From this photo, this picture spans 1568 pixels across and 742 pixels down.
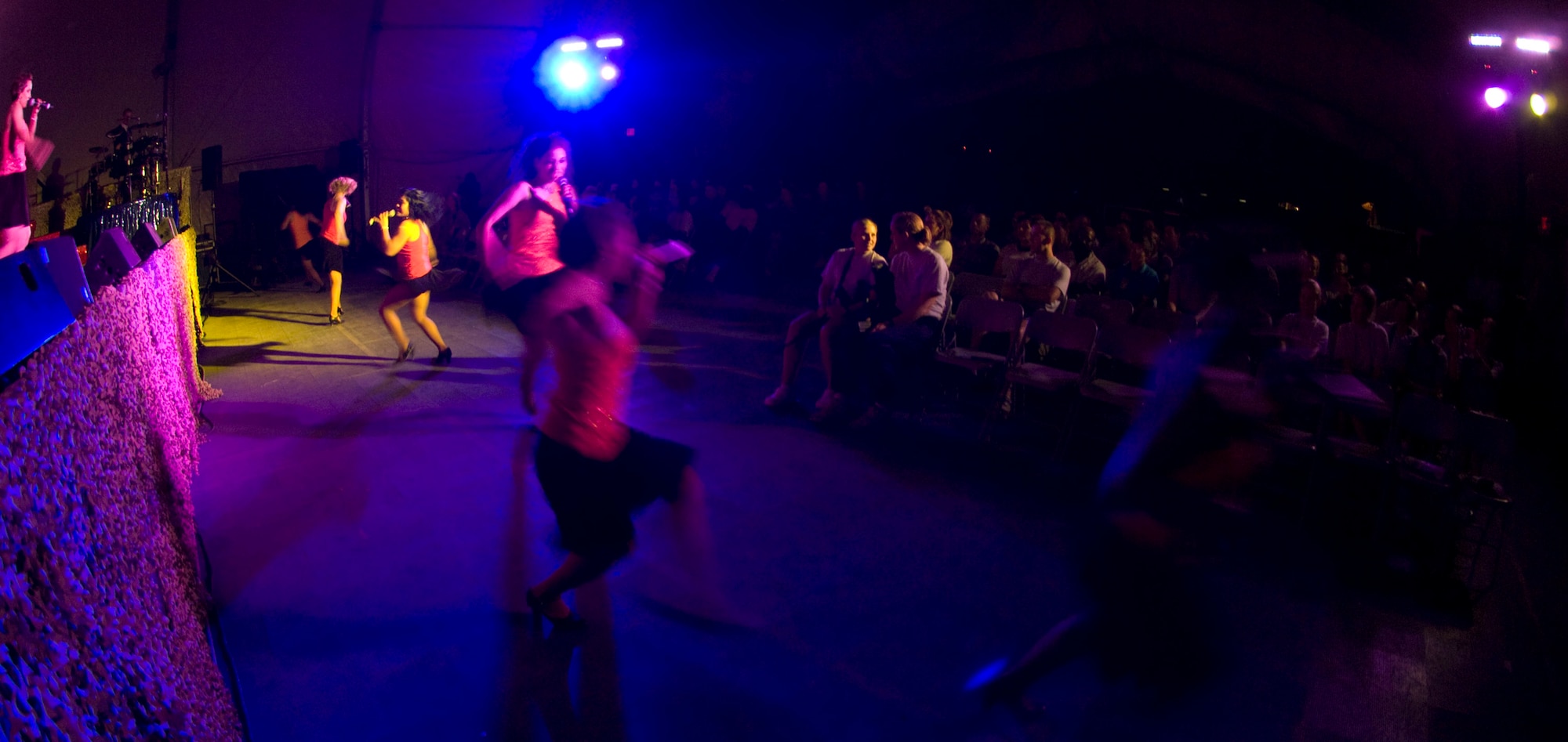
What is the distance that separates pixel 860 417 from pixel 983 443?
3.00 ft

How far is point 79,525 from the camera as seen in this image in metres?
1.61

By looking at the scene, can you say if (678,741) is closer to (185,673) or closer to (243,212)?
(185,673)

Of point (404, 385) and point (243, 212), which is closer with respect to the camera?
point (404, 385)

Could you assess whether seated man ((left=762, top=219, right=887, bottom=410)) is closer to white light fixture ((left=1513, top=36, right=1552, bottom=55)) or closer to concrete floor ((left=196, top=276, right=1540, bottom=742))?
concrete floor ((left=196, top=276, right=1540, bottom=742))

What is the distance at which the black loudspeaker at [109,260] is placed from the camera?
3434mm

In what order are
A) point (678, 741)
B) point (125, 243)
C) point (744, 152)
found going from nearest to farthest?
1. point (678, 741)
2. point (125, 243)
3. point (744, 152)

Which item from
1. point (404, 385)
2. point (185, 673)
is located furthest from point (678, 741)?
point (404, 385)

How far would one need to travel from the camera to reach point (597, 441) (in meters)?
2.64

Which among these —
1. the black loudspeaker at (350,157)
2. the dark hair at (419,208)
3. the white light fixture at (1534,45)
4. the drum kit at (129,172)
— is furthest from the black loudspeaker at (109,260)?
the white light fixture at (1534,45)

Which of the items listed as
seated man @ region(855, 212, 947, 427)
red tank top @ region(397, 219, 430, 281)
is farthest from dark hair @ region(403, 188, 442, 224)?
seated man @ region(855, 212, 947, 427)

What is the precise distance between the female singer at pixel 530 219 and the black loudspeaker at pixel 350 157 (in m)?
9.53

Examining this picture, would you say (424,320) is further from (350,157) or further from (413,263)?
(350,157)

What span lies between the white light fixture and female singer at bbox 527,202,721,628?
1195 cm

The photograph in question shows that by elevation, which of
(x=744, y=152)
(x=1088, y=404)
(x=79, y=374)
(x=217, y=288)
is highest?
(x=744, y=152)
